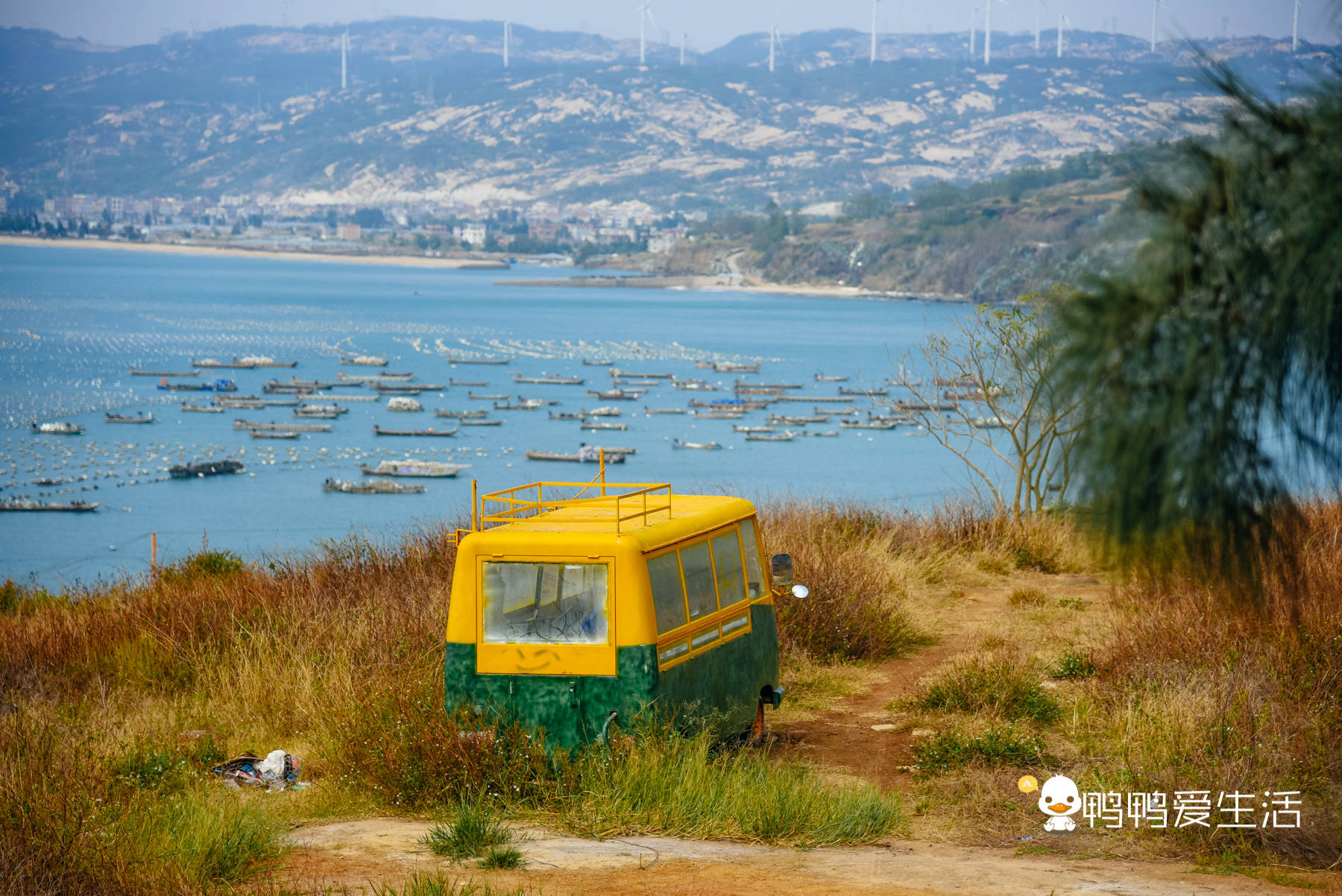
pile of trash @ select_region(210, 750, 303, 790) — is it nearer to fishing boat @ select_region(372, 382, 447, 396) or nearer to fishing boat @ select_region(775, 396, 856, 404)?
fishing boat @ select_region(775, 396, 856, 404)

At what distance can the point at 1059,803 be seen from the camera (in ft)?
24.0

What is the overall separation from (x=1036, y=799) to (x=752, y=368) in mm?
96654

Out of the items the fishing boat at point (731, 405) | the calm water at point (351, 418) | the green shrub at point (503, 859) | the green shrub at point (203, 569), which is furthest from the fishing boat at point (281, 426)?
the green shrub at point (503, 859)

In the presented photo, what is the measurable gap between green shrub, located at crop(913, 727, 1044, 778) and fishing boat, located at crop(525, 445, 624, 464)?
5113 cm

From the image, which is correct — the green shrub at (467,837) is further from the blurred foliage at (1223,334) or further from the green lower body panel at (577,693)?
the blurred foliage at (1223,334)

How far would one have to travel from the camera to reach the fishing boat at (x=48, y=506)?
5247 centimetres

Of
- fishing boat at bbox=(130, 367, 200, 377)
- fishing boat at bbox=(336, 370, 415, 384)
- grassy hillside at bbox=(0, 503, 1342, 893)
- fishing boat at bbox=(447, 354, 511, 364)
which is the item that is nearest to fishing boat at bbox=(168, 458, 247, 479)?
fishing boat at bbox=(336, 370, 415, 384)

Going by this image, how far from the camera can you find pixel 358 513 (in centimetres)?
5053

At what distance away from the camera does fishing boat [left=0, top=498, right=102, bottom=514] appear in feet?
172

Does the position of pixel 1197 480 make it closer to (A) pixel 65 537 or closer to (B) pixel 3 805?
(B) pixel 3 805

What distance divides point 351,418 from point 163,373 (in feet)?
81.6

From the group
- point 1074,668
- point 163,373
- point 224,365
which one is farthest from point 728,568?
point 224,365

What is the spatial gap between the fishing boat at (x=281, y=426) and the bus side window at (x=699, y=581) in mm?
69530

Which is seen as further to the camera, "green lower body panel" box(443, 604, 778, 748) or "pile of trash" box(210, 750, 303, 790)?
"pile of trash" box(210, 750, 303, 790)
